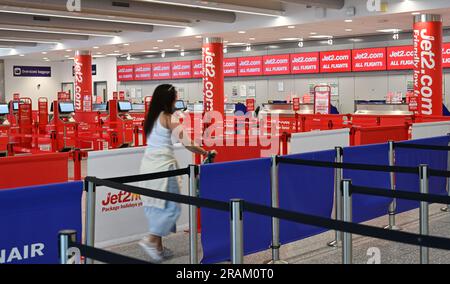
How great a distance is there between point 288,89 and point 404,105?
659 cm

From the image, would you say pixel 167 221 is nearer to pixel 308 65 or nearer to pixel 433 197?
pixel 433 197

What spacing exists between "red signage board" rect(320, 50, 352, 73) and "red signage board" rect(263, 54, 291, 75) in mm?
1604

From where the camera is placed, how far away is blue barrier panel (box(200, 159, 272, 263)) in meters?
4.41

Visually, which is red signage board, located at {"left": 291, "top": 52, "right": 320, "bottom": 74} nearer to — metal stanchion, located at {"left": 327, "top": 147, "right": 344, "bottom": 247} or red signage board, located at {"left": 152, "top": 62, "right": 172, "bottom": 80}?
red signage board, located at {"left": 152, "top": 62, "right": 172, "bottom": 80}

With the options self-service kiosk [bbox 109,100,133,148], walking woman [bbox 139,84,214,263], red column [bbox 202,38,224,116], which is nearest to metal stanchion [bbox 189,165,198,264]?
walking woman [bbox 139,84,214,263]

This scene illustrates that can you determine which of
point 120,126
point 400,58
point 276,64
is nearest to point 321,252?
point 120,126

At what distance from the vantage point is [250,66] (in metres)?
23.4

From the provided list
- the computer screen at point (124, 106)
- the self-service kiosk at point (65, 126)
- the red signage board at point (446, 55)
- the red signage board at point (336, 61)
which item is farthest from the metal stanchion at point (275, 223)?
the red signage board at point (336, 61)

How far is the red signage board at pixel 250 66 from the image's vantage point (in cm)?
2308

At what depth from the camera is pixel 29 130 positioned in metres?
14.9

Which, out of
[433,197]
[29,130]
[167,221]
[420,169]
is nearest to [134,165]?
[167,221]

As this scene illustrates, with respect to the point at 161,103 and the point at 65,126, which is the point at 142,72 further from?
the point at 161,103

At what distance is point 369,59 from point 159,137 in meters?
15.8

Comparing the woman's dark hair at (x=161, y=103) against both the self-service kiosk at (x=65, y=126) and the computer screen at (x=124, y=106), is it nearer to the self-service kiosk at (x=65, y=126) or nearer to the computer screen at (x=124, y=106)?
the self-service kiosk at (x=65, y=126)
